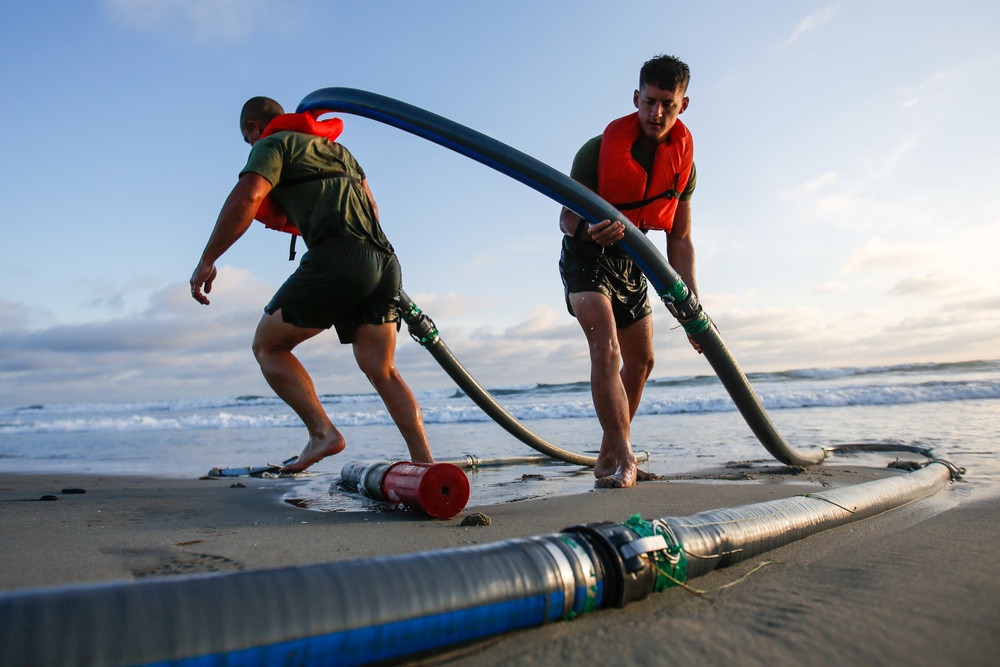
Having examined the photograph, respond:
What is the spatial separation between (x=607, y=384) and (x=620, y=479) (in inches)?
18.9

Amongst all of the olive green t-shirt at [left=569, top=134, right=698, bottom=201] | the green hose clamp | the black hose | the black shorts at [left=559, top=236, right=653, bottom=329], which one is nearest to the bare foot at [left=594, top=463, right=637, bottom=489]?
the black hose

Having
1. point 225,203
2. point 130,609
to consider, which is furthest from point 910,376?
point 130,609

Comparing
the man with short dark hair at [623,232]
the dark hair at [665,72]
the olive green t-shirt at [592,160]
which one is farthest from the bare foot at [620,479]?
the dark hair at [665,72]

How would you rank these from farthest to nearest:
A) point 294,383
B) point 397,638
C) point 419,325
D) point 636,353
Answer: point 419,325 → point 636,353 → point 294,383 → point 397,638

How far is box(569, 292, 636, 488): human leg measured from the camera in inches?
130

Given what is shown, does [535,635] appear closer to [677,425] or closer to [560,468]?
[560,468]

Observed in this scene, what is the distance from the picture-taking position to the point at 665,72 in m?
3.28

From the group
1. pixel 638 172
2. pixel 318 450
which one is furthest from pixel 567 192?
pixel 318 450

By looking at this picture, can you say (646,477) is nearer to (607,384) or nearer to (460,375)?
(607,384)

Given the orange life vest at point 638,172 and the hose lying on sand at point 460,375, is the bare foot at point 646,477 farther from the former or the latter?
the orange life vest at point 638,172

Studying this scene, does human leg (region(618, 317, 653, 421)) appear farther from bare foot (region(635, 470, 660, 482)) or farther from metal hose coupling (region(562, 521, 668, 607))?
metal hose coupling (region(562, 521, 668, 607))

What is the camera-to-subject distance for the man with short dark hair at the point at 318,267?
3047 millimetres

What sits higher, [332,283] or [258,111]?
[258,111]

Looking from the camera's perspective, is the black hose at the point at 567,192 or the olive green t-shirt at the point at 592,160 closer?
the black hose at the point at 567,192
